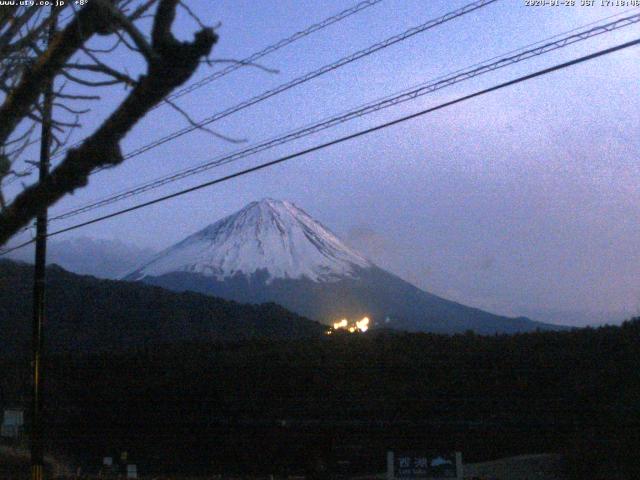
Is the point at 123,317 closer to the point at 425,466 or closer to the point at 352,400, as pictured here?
the point at 352,400

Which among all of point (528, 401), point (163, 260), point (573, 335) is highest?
point (163, 260)

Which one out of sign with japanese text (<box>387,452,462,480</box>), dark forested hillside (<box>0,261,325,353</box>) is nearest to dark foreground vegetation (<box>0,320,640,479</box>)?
sign with japanese text (<box>387,452,462,480</box>)

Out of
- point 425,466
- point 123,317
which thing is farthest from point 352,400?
point 123,317

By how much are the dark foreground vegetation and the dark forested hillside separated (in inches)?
602

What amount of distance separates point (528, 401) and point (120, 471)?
10.7m

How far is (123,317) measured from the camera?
160 feet

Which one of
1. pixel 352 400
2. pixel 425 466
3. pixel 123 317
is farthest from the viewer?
pixel 123 317

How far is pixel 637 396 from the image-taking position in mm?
21156

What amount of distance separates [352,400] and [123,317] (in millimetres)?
24862

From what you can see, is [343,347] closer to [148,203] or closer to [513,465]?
[513,465]

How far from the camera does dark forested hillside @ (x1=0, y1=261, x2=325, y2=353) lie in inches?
1838

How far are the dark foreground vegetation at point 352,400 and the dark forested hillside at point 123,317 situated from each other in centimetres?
1530

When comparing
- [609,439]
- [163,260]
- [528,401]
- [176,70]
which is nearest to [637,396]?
[609,439]

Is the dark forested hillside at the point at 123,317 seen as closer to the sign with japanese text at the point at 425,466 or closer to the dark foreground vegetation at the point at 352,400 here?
the dark foreground vegetation at the point at 352,400
